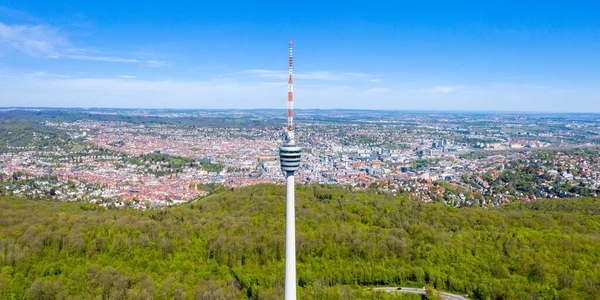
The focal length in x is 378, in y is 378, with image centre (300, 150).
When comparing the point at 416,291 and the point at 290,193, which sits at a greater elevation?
the point at 290,193

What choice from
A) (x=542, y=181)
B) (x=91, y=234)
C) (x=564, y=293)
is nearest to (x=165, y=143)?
(x=91, y=234)

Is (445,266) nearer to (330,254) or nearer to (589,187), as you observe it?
(330,254)

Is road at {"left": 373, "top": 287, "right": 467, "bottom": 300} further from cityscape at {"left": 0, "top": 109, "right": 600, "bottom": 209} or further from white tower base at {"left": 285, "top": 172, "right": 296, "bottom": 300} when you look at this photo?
cityscape at {"left": 0, "top": 109, "right": 600, "bottom": 209}

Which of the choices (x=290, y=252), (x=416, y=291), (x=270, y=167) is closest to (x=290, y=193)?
(x=290, y=252)

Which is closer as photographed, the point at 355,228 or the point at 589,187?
the point at 355,228

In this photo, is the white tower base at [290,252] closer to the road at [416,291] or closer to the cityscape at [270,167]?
the road at [416,291]

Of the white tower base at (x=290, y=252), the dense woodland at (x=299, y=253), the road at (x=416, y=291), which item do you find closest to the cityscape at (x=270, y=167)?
the dense woodland at (x=299, y=253)

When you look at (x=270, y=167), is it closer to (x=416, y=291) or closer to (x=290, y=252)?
(x=416, y=291)

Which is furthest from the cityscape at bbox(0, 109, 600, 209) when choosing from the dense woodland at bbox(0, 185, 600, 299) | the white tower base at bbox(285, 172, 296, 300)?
the white tower base at bbox(285, 172, 296, 300)
